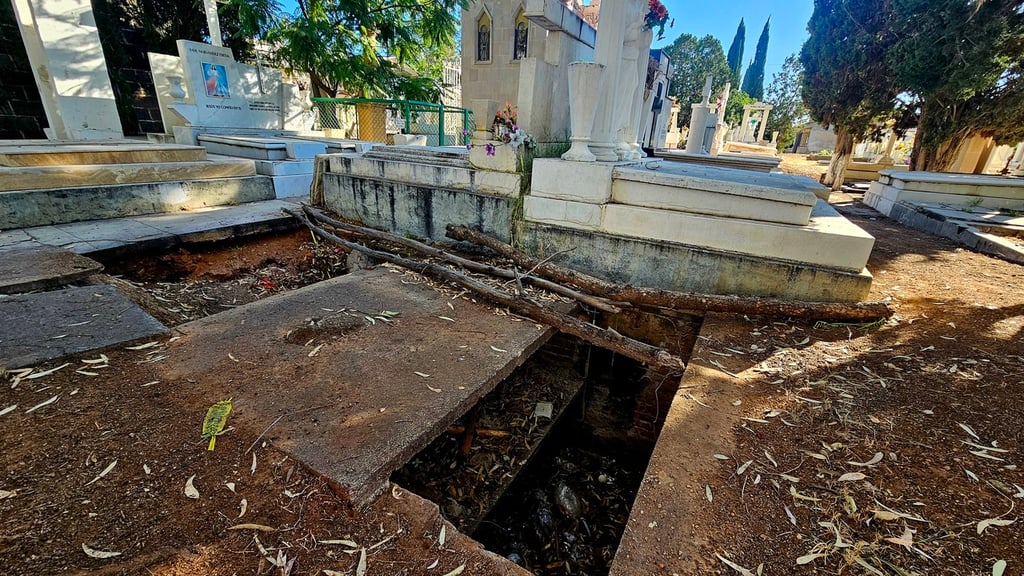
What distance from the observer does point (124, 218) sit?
526 cm

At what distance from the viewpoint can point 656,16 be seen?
203 inches

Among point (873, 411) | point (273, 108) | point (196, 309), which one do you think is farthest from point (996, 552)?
point (273, 108)

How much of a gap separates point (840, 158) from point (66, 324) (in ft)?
53.8

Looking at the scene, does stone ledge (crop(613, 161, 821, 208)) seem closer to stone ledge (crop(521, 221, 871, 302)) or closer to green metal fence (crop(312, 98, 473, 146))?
stone ledge (crop(521, 221, 871, 302))

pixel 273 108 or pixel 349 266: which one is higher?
pixel 273 108

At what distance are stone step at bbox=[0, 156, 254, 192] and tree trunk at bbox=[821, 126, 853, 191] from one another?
1470 cm

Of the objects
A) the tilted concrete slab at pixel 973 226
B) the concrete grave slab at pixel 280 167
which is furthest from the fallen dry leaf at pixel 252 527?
the tilted concrete slab at pixel 973 226

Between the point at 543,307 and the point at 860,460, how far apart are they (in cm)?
203

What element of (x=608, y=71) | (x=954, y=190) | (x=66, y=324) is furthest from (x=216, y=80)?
(x=954, y=190)

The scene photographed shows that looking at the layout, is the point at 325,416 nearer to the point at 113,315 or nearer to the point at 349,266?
the point at 113,315

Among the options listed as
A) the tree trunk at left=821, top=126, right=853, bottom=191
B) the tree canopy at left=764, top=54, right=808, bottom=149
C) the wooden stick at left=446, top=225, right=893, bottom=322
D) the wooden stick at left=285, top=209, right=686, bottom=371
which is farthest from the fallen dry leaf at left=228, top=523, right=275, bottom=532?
the tree canopy at left=764, top=54, right=808, bottom=149

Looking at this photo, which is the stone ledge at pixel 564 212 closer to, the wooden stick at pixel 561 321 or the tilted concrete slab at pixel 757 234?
the tilted concrete slab at pixel 757 234

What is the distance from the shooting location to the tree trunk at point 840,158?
39.8 feet

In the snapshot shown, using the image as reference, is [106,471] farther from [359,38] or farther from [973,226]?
[359,38]
